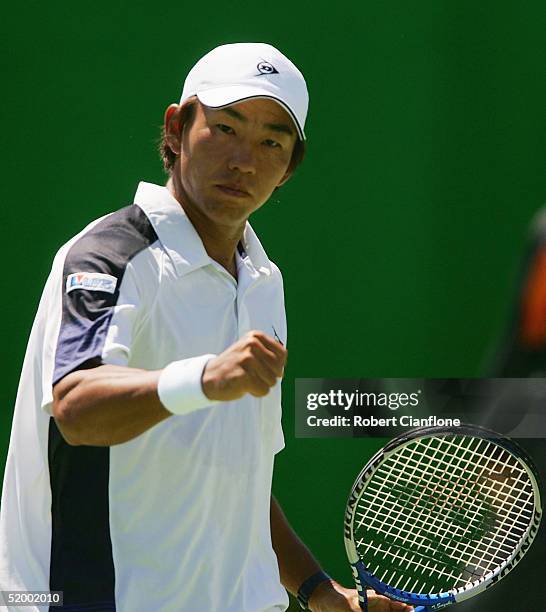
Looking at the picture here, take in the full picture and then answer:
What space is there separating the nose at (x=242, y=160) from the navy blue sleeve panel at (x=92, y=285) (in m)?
0.21

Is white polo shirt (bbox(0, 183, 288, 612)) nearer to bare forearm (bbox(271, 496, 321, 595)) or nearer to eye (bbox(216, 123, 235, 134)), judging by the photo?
eye (bbox(216, 123, 235, 134))

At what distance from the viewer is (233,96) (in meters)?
2.38

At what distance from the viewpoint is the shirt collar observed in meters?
2.29

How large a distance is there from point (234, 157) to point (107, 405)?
2.10ft

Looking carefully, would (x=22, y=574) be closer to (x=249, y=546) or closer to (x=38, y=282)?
(x=249, y=546)

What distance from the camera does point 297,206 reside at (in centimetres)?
411

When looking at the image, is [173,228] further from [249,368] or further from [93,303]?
[249,368]

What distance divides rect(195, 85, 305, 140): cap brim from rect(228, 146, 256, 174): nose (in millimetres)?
84

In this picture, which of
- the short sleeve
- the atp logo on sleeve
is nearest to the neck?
the short sleeve

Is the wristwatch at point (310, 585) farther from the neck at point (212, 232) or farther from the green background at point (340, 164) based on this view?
the green background at point (340, 164)

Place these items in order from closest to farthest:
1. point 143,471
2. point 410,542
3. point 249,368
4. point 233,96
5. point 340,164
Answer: point 249,368 < point 143,471 < point 233,96 < point 410,542 < point 340,164

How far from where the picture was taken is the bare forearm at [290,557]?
2.66 m

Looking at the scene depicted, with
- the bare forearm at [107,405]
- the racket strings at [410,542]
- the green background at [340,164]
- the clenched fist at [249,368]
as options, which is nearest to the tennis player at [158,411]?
the bare forearm at [107,405]

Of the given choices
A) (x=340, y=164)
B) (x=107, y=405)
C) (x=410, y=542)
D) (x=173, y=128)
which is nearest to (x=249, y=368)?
(x=107, y=405)
